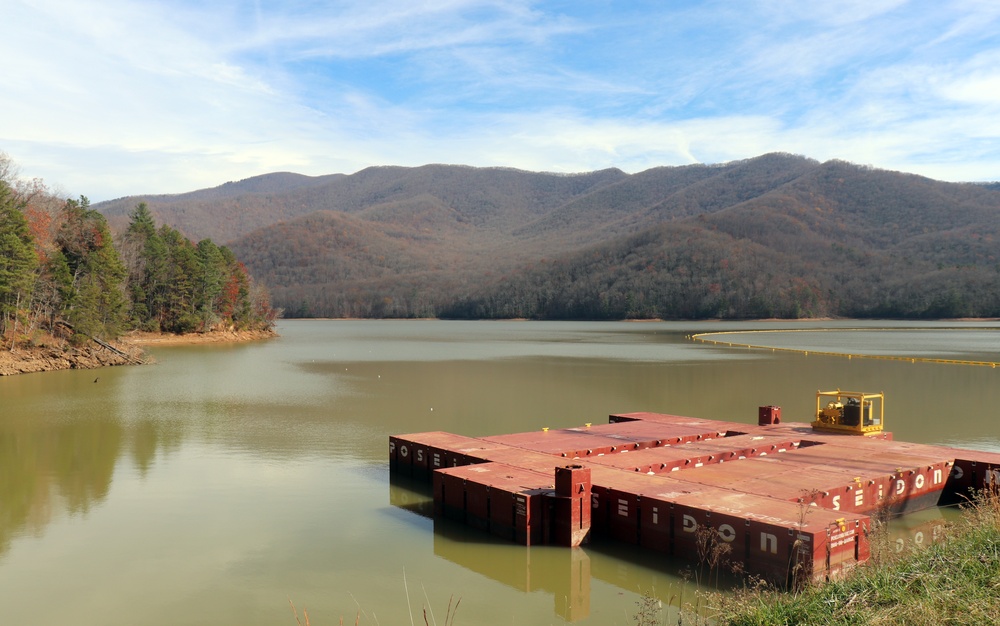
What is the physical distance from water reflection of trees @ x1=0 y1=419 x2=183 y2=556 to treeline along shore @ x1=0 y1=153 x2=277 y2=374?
25.9 metres

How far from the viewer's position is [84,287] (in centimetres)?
5619

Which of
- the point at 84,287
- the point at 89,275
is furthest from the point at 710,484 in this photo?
the point at 89,275

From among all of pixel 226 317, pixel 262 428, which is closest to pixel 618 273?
pixel 226 317

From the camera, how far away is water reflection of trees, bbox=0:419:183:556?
16469mm

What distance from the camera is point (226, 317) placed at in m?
94.3

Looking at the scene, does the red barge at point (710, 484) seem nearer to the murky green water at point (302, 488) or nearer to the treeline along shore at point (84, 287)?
the murky green water at point (302, 488)

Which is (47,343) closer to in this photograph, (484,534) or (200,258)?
(200,258)

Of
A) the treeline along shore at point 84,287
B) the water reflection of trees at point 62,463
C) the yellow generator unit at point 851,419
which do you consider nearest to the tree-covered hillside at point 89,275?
the treeline along shore at point 84,287

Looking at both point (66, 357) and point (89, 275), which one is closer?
point (66, 357)

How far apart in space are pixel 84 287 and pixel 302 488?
150ft

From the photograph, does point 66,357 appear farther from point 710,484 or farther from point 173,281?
point 710,484

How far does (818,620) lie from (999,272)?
172051mm

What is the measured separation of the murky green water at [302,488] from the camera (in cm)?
1172

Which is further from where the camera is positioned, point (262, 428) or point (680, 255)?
point (680, 255)
